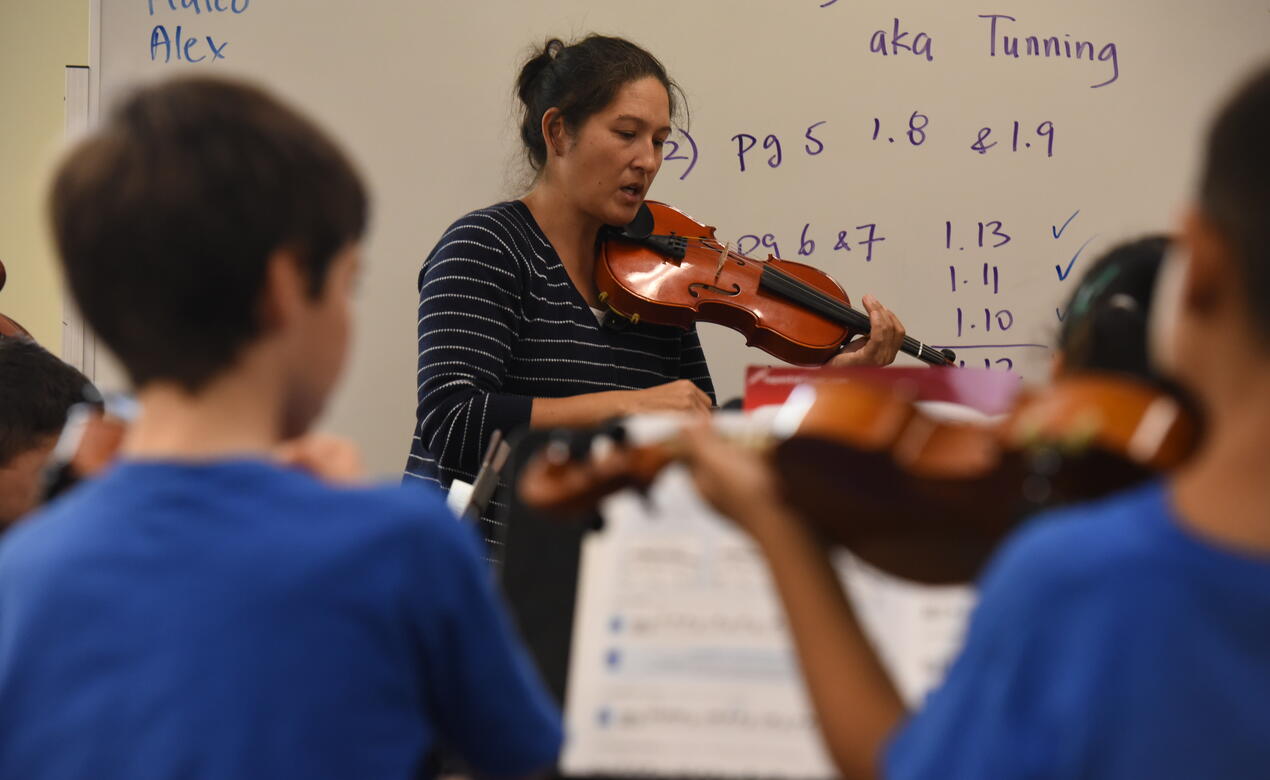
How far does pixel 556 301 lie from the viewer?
1781 millimetres

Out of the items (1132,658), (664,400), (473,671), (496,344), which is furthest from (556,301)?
(1132,658)

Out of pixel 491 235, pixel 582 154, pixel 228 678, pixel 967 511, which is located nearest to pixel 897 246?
pixel 582 154

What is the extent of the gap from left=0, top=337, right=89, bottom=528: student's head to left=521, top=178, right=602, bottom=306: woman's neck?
0.67 metres

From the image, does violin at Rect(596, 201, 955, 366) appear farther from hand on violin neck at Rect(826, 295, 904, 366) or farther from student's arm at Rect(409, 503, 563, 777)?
student's arm at Rect(409, 503, 563, 777)

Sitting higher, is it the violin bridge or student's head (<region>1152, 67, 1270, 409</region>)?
student's head (<region>1152, 67, 1270, 409</region>)

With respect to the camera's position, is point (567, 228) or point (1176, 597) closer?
point (1176, 597)

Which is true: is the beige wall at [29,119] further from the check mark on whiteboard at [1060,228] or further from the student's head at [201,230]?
the student's head at [201,230]

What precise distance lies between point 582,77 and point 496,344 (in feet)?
1.43

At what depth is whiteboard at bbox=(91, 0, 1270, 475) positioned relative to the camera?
2.41 meters

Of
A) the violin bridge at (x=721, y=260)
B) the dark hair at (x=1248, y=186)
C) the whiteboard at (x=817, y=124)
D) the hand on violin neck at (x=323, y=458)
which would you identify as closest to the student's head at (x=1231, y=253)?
the dark hair at (x=1248, y=186)

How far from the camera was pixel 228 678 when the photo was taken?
26.3 inches

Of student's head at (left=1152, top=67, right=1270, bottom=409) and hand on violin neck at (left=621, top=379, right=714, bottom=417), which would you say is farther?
hand on violin neck at (left=621, top=379, right=714, bottom=417)

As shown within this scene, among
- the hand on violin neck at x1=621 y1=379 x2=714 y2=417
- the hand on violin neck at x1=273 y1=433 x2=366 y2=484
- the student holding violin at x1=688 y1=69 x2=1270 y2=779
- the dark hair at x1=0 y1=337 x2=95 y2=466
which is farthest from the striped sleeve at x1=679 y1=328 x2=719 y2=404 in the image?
the student holding violin at x1=688 y1=69 x2=1270 y2=779

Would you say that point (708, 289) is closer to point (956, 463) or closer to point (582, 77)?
point (582, 77)
